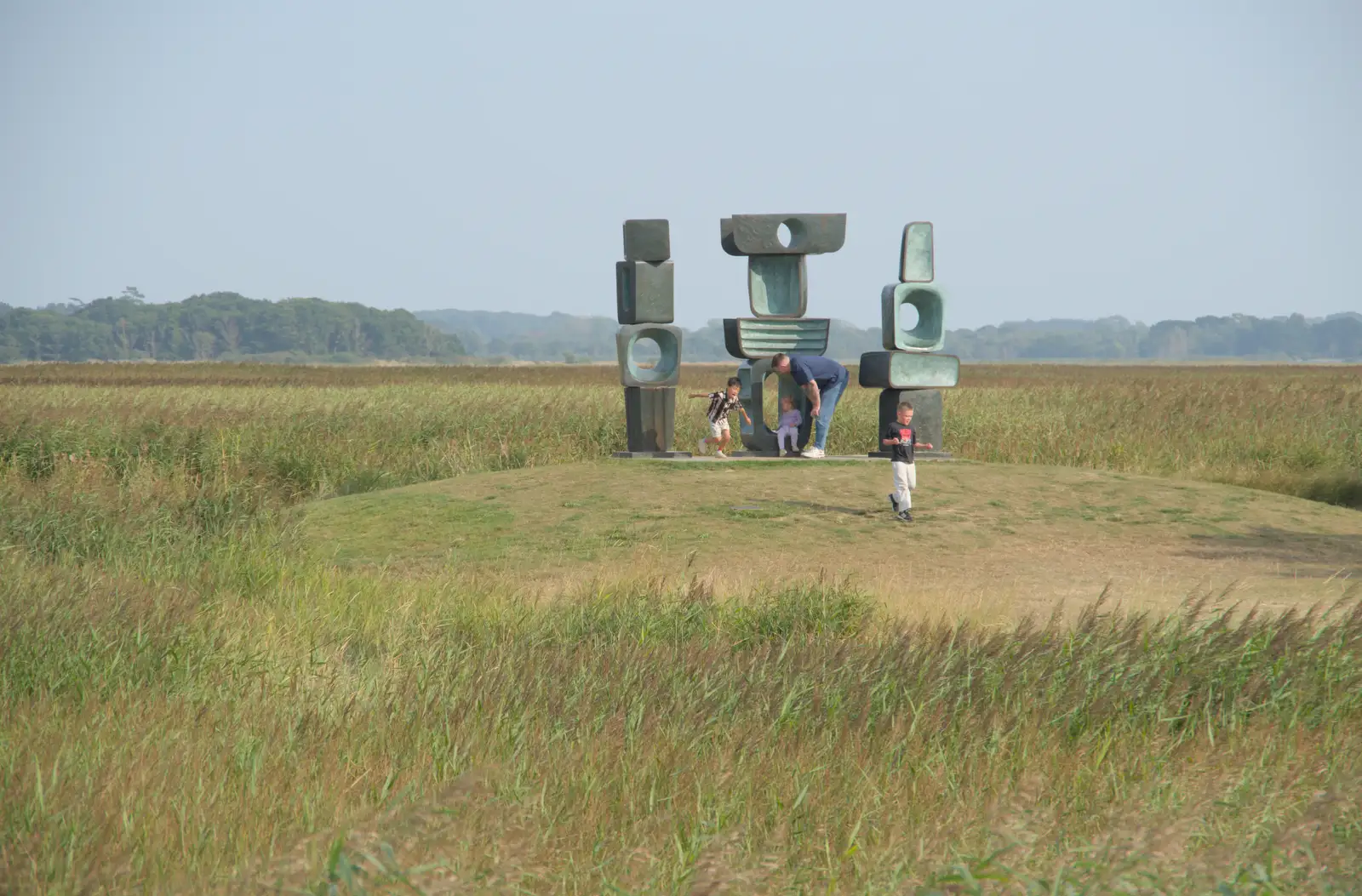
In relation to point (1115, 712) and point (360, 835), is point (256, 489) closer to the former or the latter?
point (1115, 712)

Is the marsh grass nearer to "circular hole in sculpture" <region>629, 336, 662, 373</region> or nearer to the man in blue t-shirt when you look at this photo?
the man in blue t-shirt

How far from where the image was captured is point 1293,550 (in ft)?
37.8

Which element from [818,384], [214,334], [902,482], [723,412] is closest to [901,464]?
[902,482]

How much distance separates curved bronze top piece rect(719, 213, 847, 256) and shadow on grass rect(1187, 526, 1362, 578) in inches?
231

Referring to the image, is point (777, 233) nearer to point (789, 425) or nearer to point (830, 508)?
point (789, 425)

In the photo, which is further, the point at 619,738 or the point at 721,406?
the point at 721,406

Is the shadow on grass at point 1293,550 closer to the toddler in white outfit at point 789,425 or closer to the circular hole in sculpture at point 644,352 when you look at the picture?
the toddler in white outfit at point 789,425

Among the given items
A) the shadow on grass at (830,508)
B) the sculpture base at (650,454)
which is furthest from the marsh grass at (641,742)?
the sculpture base at (650,454)

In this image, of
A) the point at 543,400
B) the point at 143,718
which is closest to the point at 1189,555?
the point at 143,718

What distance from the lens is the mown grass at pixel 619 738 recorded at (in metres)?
3.53

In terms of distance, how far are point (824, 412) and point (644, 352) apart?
231 cm

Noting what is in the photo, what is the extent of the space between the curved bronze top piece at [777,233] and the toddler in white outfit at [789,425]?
1.85 m

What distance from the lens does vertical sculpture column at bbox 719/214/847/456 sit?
51.5ft

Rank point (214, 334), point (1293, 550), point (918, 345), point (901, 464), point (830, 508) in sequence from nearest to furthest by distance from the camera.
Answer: point (1293, 550) → point (901, 464) → point (830, 508) → point (918, 345) → point (214, 334)
